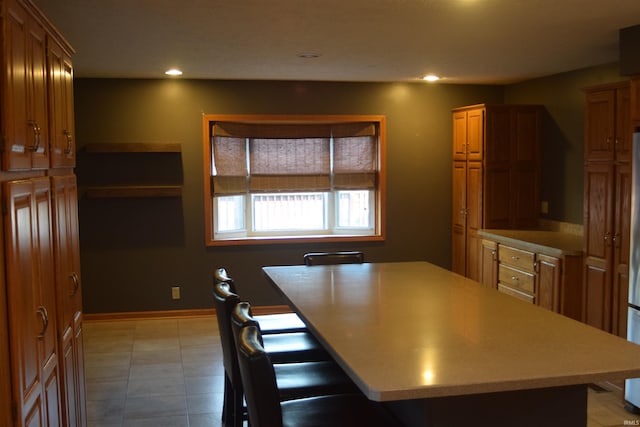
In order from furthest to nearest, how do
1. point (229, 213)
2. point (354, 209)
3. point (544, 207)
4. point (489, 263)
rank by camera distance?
point (354, 209), point (229, 213), point (544, 207), point (489, 263)

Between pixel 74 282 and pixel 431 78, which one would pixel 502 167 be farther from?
pixel 74 282

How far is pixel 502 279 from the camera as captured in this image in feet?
18.6

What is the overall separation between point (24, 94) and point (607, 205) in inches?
143

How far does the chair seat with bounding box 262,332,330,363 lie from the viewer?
3180 millimetres

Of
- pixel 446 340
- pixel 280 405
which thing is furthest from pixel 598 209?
pixel 280 405

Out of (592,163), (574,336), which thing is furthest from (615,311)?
(574,336)

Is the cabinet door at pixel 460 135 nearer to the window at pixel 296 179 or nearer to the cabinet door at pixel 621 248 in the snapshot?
the window at pixel 296 179

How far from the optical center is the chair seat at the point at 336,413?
233 centimetres

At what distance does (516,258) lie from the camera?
540 centimetres

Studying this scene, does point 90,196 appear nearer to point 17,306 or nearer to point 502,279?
point 502,279

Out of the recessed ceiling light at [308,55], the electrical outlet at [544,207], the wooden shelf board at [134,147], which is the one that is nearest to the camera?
the recessed ceiling light at [308,55]

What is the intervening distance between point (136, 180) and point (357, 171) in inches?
89.3

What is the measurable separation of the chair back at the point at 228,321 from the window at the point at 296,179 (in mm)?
3447

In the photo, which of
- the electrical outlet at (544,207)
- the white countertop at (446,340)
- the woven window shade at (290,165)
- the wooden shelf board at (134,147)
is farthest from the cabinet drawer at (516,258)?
the wooden shelf board at (134,147)
